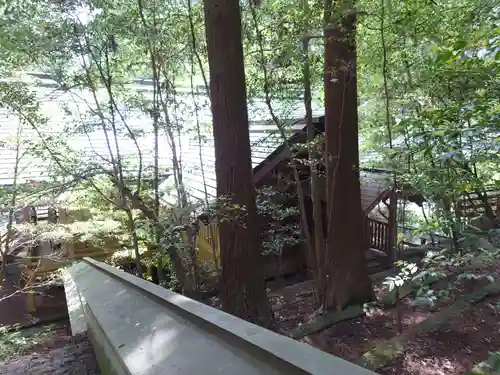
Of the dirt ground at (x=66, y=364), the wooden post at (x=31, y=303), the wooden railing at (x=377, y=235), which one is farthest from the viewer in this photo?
the wooden railing at (x=377, y=235)

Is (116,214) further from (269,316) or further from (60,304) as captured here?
(269,316)

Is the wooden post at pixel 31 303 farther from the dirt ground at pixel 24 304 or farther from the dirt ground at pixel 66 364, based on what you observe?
the dirt ground at pixel 66 364

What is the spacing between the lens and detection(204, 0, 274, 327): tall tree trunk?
157 inches

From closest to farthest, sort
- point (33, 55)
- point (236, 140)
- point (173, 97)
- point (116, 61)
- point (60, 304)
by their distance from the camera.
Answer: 1. point (236, 140)
2. point (33, 55)
3. point (116, 61)
4. point (173, 97)
5. point (60, 304)

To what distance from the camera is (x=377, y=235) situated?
9086 millimetres

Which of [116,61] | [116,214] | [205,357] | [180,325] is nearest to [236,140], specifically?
[116,61]

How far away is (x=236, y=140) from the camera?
412 cm

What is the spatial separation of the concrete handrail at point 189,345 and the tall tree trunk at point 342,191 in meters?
3.60

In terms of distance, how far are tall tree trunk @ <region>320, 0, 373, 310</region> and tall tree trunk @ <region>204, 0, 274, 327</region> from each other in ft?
4.33

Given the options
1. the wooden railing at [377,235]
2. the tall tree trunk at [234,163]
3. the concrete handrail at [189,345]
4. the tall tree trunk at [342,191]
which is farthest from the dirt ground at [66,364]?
the wooden railing at [377,235]

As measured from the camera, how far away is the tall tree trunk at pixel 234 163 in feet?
13.1

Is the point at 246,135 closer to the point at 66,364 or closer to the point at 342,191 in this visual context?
the point at 342,191

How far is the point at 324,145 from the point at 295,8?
1882mm

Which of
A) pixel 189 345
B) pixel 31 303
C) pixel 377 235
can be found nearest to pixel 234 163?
pixel 189 345
